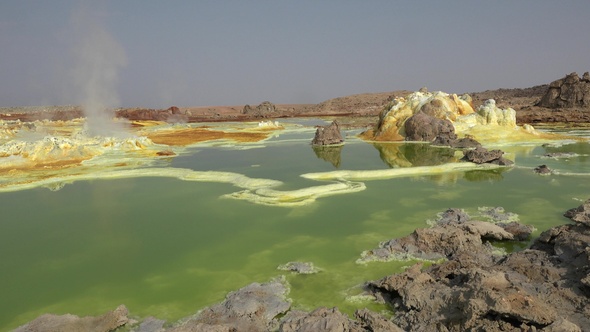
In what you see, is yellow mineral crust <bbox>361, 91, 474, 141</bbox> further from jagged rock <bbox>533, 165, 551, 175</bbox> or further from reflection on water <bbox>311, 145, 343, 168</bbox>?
jagged rock <bbox>533, 165, 551, 175</bbox>

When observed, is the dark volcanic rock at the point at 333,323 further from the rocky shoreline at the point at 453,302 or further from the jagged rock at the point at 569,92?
the jagged rock at the point at 569,92

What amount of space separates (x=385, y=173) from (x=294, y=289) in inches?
457

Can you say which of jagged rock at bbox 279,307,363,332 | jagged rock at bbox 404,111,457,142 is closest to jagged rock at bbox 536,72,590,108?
jagged rock at bbox 404,111,457,142

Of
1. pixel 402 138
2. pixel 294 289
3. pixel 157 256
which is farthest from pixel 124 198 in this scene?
pixel 402 138

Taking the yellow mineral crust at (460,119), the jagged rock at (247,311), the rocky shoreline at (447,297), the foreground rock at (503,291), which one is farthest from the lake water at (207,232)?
the yellow mineral crust at (460,119)

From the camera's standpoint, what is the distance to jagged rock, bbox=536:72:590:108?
50.6 meters

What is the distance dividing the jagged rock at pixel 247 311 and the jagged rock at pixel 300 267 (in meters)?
0.78

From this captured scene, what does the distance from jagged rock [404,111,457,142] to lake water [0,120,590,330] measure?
10213 mm

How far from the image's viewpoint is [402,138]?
32.6m

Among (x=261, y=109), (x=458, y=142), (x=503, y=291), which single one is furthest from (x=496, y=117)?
(x=261, y=109)

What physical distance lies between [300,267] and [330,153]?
18.3m

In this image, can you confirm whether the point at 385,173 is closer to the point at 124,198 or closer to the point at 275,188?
the point at 275,188

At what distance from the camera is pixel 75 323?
6504 millimetres

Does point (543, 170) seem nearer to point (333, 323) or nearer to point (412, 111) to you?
point (333, 323)
